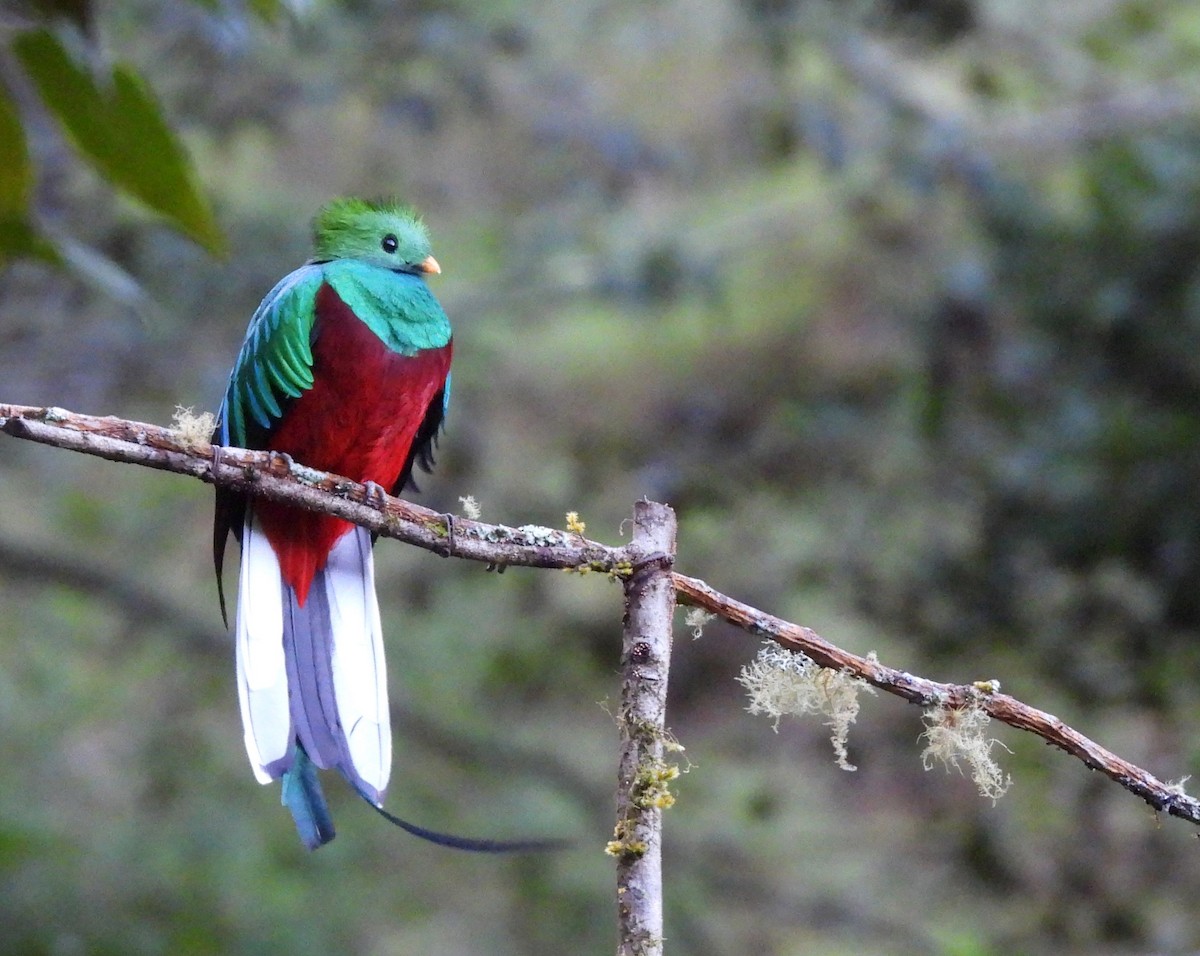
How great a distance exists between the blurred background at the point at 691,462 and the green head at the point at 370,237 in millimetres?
1771

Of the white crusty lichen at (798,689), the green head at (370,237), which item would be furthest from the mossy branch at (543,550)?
the green head at (370,237)

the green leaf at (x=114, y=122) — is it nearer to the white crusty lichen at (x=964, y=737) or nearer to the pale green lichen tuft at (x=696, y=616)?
the pale green lichen tuft at (x=696, y=616)

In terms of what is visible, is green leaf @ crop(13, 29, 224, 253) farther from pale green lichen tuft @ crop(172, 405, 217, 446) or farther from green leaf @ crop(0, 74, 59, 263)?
pale green lichen tuft @ crop(172, 405, 217, 446)

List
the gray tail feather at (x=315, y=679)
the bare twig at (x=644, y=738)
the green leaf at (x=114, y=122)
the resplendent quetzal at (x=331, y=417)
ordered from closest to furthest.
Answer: the green leaf at (x=114, y=122), the bare twig at (x=644, y=738), the gray tail feather at (x=315, y=679), the resplendent quetzal at (x=331, y=417)

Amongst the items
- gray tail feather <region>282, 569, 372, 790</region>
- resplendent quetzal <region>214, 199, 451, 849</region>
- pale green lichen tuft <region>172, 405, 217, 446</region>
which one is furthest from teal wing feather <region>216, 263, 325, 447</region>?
pale green lichen tuft <region>172, 405, 217, 446</region>

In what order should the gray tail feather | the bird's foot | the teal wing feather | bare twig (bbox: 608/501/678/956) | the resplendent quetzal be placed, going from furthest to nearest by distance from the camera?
1. the teal wing feather
2. the resplendent quetzal
3. the gray tail feather
4. the bird's foot
5. bare twig (bbox: 608/501/678/956)

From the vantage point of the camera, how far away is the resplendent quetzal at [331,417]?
6.05ft

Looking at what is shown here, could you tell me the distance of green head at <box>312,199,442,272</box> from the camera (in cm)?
210

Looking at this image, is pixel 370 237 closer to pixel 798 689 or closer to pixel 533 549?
pixel 533 549

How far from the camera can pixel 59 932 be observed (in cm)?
481

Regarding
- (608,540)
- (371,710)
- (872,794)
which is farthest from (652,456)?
(371,710)

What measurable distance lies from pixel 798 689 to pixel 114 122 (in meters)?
0.88

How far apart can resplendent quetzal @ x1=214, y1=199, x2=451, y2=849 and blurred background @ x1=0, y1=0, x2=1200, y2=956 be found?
6.02ft

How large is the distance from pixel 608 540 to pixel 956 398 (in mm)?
1428
